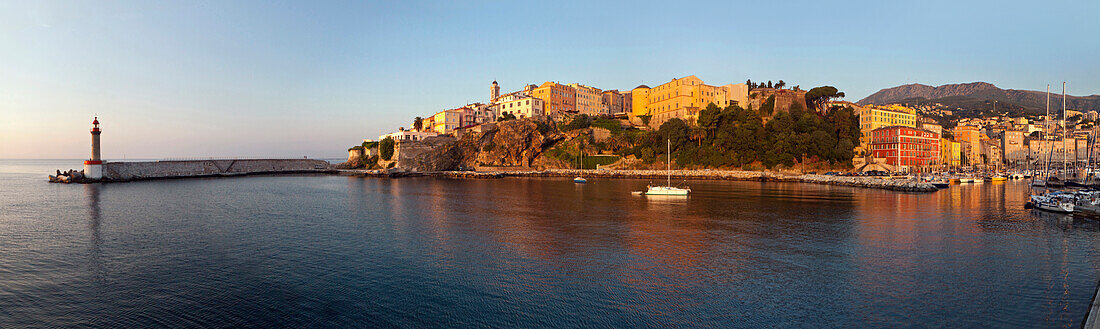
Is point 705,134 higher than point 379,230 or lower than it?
higher

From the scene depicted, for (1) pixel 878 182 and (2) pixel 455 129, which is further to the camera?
(2) pixel 455 129

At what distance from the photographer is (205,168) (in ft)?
248

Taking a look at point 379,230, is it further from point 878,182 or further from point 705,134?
point 705,134

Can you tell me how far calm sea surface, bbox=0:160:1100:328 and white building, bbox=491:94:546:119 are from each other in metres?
62.1

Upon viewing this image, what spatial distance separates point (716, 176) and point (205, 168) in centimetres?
7912

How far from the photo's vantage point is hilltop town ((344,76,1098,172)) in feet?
223

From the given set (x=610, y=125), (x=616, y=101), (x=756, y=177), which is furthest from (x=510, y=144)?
(x=756, y=177)

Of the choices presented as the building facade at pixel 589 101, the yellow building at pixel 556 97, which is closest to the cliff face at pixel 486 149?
the yellow building at pixel 556 97

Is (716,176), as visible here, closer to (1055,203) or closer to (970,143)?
(1055,203)

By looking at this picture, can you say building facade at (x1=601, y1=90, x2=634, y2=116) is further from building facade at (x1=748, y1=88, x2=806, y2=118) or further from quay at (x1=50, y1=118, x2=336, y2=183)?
quay at (x1=50, y1=118, x2=336, y2=183)

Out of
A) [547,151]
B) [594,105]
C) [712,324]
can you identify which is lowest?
[712,324]

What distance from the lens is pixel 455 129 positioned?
91250 millimetres

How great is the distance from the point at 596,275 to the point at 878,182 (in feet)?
156

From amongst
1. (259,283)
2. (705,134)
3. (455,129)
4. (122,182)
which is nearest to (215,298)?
(259,283)
